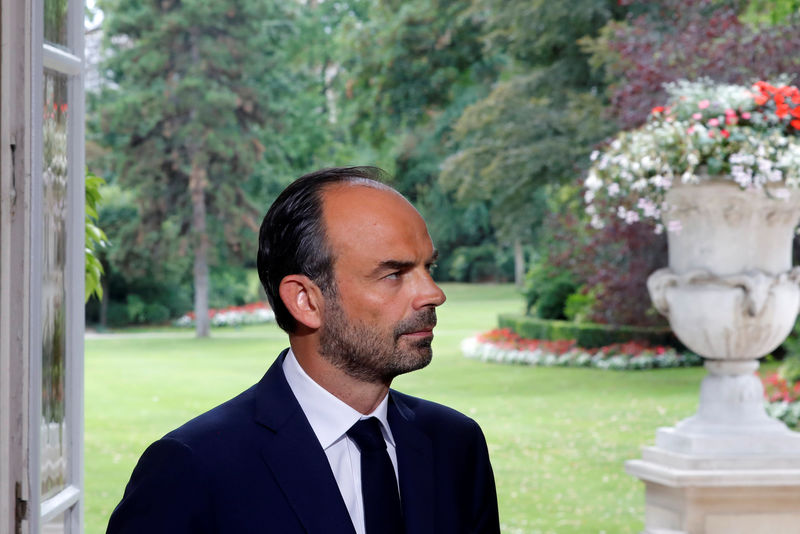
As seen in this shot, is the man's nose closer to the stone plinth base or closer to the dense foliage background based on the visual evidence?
the stone plinth base

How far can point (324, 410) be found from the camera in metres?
1.55

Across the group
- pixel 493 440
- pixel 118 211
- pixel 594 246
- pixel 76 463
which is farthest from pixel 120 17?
pixel 76 463

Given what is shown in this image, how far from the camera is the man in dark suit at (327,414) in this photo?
144 cm

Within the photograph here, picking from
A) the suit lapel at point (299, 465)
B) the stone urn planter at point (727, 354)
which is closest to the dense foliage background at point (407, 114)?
the stone urn planter at point (727, 354)

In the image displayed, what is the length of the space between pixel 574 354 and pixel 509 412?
5016 millimetres

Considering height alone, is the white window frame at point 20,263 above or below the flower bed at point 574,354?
above

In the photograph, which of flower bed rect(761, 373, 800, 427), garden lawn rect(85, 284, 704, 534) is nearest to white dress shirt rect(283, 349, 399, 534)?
garden lawn rect(85, 284, 704, 534)

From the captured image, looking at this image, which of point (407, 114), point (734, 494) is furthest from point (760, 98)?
point (407, 114)

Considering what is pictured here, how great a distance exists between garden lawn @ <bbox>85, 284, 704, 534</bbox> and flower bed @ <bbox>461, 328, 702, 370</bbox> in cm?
37

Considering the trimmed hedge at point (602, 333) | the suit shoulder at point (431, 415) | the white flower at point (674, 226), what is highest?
the white flower at point (674, 226)

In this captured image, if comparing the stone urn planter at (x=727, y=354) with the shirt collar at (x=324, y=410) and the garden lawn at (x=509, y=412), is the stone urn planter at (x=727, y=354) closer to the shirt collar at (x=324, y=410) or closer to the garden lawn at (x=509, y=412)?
the garden lawn at (x=509, y=412)

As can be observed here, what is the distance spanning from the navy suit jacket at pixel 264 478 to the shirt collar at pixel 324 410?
2cm

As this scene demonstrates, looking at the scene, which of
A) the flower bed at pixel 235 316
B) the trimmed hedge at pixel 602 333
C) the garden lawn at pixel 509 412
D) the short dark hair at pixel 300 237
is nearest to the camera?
the short dark hair at pixel 300 237

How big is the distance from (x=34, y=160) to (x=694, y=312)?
14.6ft
